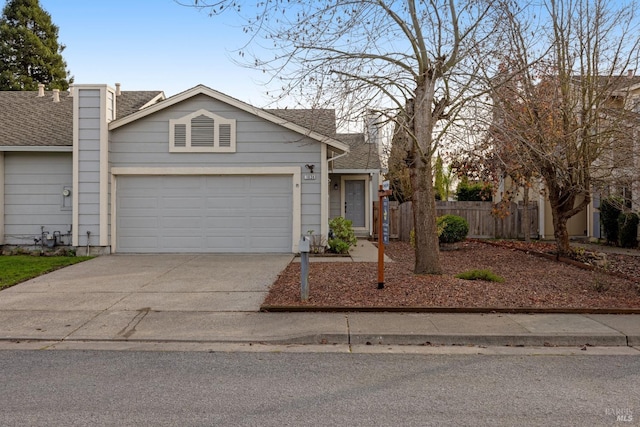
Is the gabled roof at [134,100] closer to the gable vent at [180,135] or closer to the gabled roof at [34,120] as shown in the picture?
the gabled roof at [34,120]

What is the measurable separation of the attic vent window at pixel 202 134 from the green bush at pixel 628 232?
39.6ft

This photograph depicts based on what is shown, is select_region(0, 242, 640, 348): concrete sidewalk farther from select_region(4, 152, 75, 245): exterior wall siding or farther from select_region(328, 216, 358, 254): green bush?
select_region(328, 216, 358, 254): green bush

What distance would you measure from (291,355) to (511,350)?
102 inches

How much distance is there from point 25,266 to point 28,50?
30.9m

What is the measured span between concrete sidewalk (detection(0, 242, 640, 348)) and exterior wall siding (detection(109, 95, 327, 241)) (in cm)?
503

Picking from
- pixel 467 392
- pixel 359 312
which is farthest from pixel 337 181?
pixel 467 392

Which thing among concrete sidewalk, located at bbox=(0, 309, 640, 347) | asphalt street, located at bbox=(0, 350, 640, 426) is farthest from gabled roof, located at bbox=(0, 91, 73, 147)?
asphalt street, located at bbox=(0, 350, 640, 426)

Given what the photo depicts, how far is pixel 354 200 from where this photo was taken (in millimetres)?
21000

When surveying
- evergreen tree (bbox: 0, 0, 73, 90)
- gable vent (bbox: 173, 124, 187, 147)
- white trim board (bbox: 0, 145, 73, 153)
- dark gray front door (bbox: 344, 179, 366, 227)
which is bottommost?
dark gray front door (bbox: 344, 179, 366, 227)

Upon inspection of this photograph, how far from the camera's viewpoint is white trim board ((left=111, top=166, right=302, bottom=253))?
14.3 m

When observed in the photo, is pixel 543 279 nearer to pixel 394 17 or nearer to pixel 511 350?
pixel 511 350

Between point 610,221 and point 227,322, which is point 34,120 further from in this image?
point 610,221

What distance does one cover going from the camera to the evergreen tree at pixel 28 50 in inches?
1406

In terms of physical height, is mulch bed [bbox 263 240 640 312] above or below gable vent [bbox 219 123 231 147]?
below
